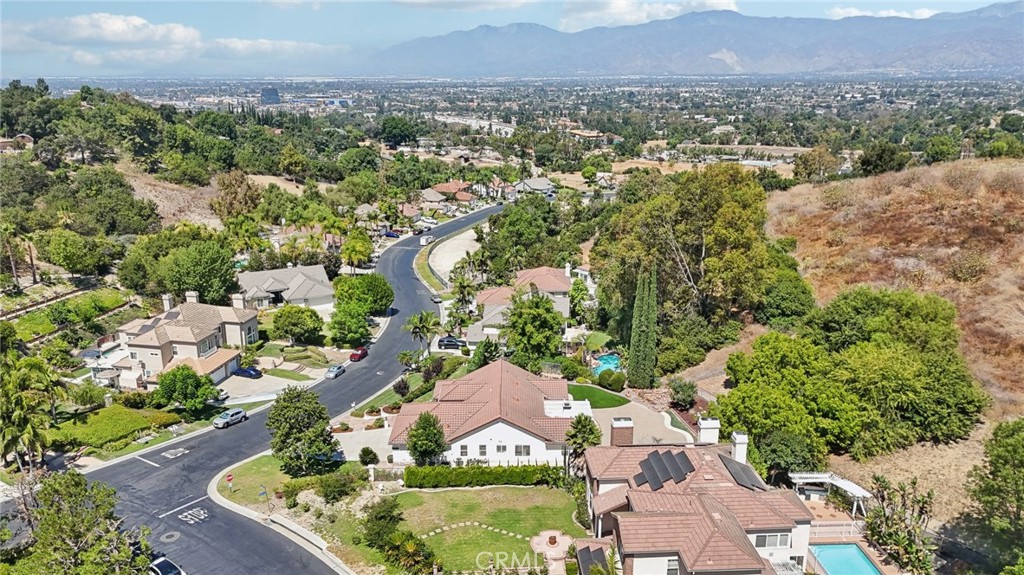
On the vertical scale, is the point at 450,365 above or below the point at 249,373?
above

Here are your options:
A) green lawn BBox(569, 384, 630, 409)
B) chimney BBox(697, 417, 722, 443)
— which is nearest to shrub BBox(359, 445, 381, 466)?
green lawn BBox(569, 384, 630, 409)

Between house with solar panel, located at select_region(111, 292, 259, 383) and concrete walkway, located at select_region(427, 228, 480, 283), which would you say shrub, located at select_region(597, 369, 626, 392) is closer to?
house with solar panel, located at select_region(111, 292, 259, 383)

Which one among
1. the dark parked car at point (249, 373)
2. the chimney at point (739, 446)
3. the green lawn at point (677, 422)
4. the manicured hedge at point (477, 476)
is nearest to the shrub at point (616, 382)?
the green lawn at point (677, 422)

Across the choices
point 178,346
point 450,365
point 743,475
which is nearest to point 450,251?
point 450,365

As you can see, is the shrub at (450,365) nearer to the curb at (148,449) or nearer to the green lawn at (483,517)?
the green lawn at (483,517)

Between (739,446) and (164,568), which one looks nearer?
(164,568)

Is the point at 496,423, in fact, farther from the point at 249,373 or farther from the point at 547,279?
the point at 547,279
